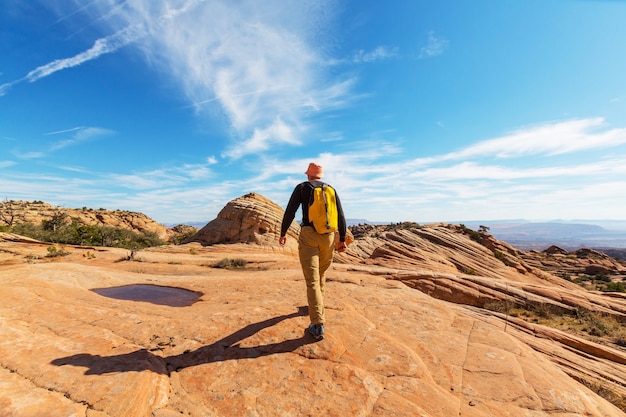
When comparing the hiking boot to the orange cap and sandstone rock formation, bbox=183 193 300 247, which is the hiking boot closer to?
the orange cap

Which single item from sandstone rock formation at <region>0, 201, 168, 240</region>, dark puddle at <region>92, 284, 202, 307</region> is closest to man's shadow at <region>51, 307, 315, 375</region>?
dark puddle at <region>92, 284, 202, 307</region>

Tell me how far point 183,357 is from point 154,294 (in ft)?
16.8

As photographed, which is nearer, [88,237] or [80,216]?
[88,237]

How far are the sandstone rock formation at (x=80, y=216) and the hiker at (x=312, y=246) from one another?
55.8m

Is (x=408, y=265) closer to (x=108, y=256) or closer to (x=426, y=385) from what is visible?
(x=426, y=385)

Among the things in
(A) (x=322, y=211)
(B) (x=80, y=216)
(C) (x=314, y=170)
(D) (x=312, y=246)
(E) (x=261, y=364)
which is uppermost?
(B) (x=80, y=216)

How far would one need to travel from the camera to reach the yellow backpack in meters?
4.86

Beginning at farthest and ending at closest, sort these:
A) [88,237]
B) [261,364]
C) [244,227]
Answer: [88,237] < [244,227] < [261,364]

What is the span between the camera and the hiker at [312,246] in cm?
473

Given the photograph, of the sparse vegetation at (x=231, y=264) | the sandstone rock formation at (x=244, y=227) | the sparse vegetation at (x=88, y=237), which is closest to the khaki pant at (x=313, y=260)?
the sparse vegetation at (x=231, y=264)

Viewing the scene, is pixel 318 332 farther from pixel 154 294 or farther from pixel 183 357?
pixel 154 294

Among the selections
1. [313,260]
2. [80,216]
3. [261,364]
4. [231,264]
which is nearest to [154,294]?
[261,364]

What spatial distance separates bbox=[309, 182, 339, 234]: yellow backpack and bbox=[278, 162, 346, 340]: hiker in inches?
2.5

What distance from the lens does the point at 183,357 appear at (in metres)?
4.28
